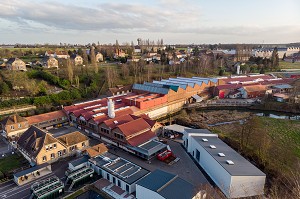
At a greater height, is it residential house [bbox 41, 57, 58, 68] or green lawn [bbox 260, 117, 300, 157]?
residential house [bbox 41, 57, 58, 68]

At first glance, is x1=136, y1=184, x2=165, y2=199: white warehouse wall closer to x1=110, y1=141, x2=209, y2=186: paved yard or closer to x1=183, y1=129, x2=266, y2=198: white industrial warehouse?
x1=110, y1=141, x2=209, y2=186: paved yard

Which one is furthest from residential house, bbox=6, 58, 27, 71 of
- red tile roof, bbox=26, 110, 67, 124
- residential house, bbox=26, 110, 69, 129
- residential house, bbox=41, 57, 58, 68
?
residential house, bbox=26, 110, 69, 129

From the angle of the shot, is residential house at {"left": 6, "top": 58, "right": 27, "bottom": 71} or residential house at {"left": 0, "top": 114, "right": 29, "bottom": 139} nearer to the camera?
residential house at {"left": 0, "top": 114, "right": 29, "bottom": 139}

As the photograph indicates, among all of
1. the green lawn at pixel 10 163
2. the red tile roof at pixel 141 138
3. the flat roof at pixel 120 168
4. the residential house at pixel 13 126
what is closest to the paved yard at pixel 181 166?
the red tile roof at pixel 141 138

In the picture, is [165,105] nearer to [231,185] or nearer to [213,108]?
[213,108]

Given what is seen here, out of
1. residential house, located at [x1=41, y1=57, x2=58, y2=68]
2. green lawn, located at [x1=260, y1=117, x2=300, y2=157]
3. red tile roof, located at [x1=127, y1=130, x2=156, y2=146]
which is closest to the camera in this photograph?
red tile roof, located at [x1=127, y1=130, x2=156, y2=146]

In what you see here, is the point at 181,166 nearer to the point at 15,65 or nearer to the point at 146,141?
the point at 146,141

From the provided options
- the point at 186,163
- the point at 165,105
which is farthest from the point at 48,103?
the point at 186,163
